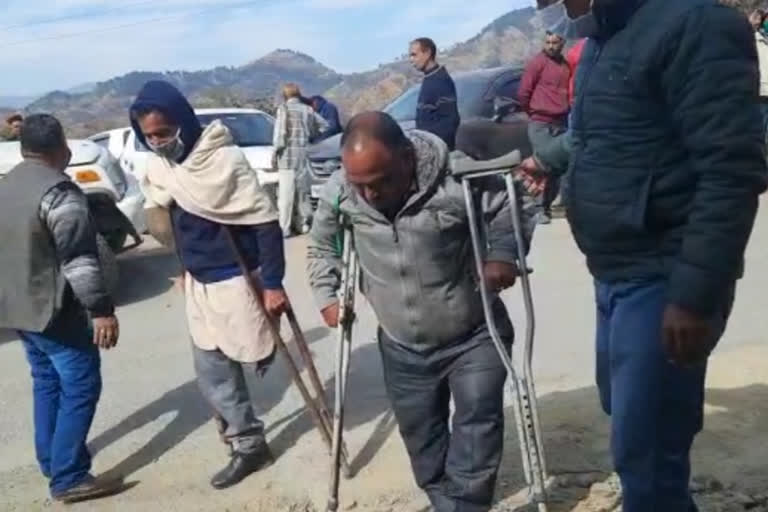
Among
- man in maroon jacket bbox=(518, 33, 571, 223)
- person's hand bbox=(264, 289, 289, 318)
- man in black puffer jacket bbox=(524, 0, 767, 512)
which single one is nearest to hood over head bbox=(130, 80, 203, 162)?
person's hand bbox=(264, 289, 289, 318)

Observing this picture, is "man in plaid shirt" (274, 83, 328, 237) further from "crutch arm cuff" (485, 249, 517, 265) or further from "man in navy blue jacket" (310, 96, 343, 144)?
"crutch arm cuff" (485, 249, 517, 265)

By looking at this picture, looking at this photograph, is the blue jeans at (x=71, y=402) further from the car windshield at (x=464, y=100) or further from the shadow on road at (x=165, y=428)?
the car windshield at (x=464, y=100)

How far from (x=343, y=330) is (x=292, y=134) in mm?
8084

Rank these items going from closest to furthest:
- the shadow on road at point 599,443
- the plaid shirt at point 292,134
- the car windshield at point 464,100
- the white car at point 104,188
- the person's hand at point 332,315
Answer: the person's hand at point 332,315 → the shadow on road at point 599,443 → the white car at point 104,188 → the plaid shirt at point 292,134 → the car windshield at point 464,100

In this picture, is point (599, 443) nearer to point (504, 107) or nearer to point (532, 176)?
point (532, 176)

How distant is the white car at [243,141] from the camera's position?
43.2ft

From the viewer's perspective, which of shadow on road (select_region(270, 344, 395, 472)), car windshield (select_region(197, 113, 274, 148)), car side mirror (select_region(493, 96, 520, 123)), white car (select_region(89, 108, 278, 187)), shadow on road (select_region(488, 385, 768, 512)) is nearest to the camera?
shadow on road (select_region(488, 385, 768, 512))

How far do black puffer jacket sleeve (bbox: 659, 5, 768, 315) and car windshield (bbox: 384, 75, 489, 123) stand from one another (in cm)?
931

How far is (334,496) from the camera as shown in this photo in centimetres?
444

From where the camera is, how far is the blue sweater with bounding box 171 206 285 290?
5129 millimetres

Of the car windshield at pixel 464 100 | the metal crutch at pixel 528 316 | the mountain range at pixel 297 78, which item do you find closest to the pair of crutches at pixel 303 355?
the metal crutch at pixel 528 316

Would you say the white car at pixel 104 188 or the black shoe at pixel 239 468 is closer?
the black shoe at pixel 239 468

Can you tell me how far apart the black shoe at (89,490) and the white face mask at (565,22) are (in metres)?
3.33

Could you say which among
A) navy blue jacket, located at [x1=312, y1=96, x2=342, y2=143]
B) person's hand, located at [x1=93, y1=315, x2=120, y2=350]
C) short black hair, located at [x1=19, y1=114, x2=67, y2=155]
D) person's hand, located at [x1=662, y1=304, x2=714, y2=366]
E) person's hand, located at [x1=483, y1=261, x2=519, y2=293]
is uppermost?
short black hair, located at [x1=19, y1=114, x2=67, y2=155]
